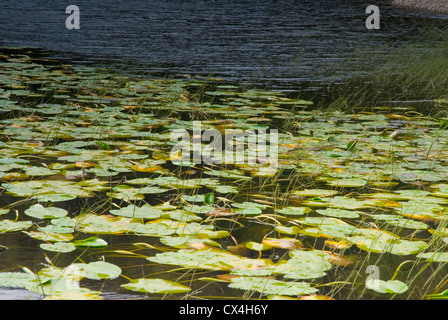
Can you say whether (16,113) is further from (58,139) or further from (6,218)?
(6,218)

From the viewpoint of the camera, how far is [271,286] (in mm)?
2018

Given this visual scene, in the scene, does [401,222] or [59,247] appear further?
[401,222]

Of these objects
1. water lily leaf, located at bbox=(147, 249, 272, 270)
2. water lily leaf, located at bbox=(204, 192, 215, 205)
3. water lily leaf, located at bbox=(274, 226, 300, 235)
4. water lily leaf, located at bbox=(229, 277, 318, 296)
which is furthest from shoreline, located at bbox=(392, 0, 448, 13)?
water lily leaf, located at bbox=(229, 277, 318, 296)

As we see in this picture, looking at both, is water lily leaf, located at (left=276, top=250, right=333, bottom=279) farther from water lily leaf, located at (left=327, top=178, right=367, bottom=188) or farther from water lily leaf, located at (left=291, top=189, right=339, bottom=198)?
water lily leaf, located at (left=327, top=178, right=367, bottom=188)

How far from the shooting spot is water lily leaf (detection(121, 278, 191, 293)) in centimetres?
199

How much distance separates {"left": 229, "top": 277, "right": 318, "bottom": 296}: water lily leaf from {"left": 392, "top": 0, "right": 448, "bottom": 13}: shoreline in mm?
13017

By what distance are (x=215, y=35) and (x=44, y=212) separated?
730 cm

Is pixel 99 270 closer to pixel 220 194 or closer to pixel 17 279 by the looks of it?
pixel 17 279

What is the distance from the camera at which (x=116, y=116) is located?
451cm

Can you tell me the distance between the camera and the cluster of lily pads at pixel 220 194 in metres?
2.16

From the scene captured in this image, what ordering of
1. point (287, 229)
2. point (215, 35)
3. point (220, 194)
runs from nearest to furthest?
point (287, 229)
point (220, 194)
point (215, 35)

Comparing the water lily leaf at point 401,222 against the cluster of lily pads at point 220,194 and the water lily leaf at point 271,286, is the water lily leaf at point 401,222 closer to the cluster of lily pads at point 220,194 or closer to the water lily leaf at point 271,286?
the cluster of lily pads at point 220,194

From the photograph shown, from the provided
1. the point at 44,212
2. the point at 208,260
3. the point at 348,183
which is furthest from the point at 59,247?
the point at 348,183
